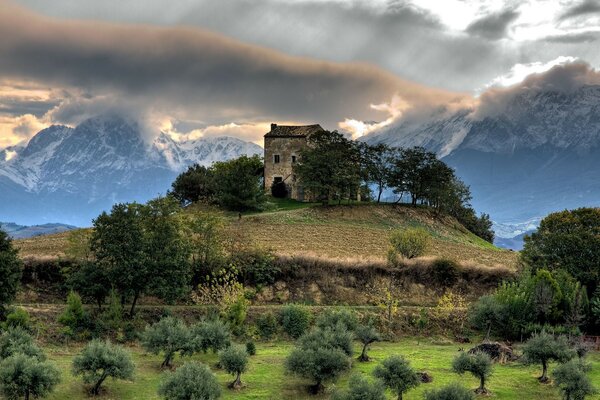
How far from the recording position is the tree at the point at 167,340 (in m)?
47.2

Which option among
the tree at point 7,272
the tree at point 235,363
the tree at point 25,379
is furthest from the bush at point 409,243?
the tree at point 25,379

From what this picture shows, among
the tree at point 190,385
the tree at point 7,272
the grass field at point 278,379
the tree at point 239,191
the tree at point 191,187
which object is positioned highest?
the tree at point 191,187

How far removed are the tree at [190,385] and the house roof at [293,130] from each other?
266 ft

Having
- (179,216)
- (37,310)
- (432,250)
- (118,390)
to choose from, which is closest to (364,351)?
(118,390)

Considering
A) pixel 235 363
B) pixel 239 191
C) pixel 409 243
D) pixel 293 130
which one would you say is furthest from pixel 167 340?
pixel 293 130

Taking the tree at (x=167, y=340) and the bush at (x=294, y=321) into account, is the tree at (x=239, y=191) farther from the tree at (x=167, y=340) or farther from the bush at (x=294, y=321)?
the tree at (x=167, y=340)

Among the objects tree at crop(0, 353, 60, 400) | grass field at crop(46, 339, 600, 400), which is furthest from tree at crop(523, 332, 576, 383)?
tree at crop(0, 353, 60, 400)

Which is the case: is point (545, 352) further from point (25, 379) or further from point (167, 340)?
point (25, 379)

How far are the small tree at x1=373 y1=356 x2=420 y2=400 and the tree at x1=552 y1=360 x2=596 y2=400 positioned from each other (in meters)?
9.39

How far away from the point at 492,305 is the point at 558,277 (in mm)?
8782

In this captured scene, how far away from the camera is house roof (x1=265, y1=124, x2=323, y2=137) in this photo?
116162 millimetres

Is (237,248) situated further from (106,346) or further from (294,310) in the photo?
(106,346)

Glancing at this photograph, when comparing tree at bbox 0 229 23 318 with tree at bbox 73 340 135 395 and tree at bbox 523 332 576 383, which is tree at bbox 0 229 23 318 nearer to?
tree at bbox 73 340 135 395

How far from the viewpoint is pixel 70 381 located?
138 ft
